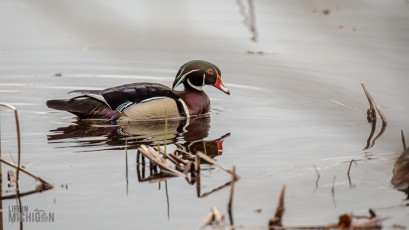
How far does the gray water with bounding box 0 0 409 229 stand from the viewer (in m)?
3.89

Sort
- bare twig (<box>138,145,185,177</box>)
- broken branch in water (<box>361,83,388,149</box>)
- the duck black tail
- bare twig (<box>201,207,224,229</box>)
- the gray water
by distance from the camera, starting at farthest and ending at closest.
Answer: the duck black tail → broken branch in water (<box>361,83,388,149</box>) → bare twig (<box>138,145,185,177</box>) → bare twig (<box>201,207,224,229</box>) → the gray water

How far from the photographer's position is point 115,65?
1070 centimetres

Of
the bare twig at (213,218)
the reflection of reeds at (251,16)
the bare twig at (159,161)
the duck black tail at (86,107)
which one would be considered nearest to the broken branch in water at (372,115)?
the bare twig at (159,161)

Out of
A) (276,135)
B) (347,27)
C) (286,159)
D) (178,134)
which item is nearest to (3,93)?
(178,134)

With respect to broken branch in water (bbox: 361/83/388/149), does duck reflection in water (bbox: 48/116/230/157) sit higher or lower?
lower

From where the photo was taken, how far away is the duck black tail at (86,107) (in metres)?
8.48

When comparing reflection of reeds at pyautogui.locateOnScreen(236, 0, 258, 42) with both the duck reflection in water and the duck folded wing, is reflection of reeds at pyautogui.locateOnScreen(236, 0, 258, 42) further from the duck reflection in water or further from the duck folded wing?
the duck folded wing

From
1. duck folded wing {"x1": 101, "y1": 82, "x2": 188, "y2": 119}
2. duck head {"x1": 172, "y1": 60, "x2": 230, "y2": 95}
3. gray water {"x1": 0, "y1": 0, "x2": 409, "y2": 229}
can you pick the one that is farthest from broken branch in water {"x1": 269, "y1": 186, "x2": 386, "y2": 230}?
duck head {"x1": 172, "y1": 60, "x2": 230, "y2": 95}

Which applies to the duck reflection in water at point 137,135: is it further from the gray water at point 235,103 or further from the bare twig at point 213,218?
the bare twig at point 213,218

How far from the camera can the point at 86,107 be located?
8.62m

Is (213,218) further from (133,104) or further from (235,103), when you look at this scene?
(235,103)

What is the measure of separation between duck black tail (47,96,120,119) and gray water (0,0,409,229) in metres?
0.19

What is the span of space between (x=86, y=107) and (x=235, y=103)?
6.08ft

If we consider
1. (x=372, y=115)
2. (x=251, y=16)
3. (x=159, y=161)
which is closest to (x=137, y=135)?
(x=159, y=161)
